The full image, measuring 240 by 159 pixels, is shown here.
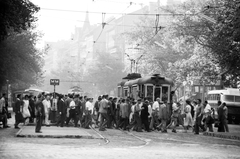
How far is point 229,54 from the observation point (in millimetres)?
31375

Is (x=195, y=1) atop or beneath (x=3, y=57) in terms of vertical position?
atop

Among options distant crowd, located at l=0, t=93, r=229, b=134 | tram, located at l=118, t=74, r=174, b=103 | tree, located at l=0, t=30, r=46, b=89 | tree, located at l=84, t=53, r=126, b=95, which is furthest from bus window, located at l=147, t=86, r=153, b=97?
tree, located at l=84, t=53, r=126, b=95

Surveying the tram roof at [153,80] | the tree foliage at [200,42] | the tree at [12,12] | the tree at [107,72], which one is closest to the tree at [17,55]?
the tree foliage at [200,42]

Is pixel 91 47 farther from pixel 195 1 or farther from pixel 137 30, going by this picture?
pixel 195 1

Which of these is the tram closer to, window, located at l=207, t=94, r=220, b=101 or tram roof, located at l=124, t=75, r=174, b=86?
tram roof, located at l=124, t=75, r=174, b=86

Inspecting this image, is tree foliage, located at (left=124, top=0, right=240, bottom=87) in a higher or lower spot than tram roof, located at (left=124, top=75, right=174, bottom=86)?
higher

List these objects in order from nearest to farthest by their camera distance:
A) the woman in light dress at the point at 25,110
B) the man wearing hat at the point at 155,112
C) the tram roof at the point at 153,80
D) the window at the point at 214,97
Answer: the woman in light dress at the point at 25,110, the man wearing hat at the point at 155,112, the tram roof at the point at 153,80, the window at the point at 214,97

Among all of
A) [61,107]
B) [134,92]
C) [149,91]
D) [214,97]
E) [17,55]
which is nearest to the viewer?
[61,107]

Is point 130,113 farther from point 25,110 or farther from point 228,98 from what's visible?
point 228,98

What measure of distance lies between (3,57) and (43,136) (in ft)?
90.5

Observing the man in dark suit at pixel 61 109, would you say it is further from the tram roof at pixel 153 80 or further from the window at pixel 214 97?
the window at pixel 214 97

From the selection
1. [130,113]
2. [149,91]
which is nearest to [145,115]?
[130,113]

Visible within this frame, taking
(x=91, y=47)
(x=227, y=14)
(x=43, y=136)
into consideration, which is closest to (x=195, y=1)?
(x=227, y=14)

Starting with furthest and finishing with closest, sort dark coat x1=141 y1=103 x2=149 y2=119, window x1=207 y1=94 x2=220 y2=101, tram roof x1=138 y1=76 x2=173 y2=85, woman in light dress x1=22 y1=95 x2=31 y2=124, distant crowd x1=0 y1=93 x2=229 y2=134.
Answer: window x1=207 y1=94 x2=220 y2=101, tram roof x1=138 y1=76 x2=173 y2=85, dark coat x1=141 y1=103 x2=149 y2=119, distant crowd x1=0 y1=93 x2=229 y2=134, woman in light dress x1=22 y1=95 x2=31 y2=124
